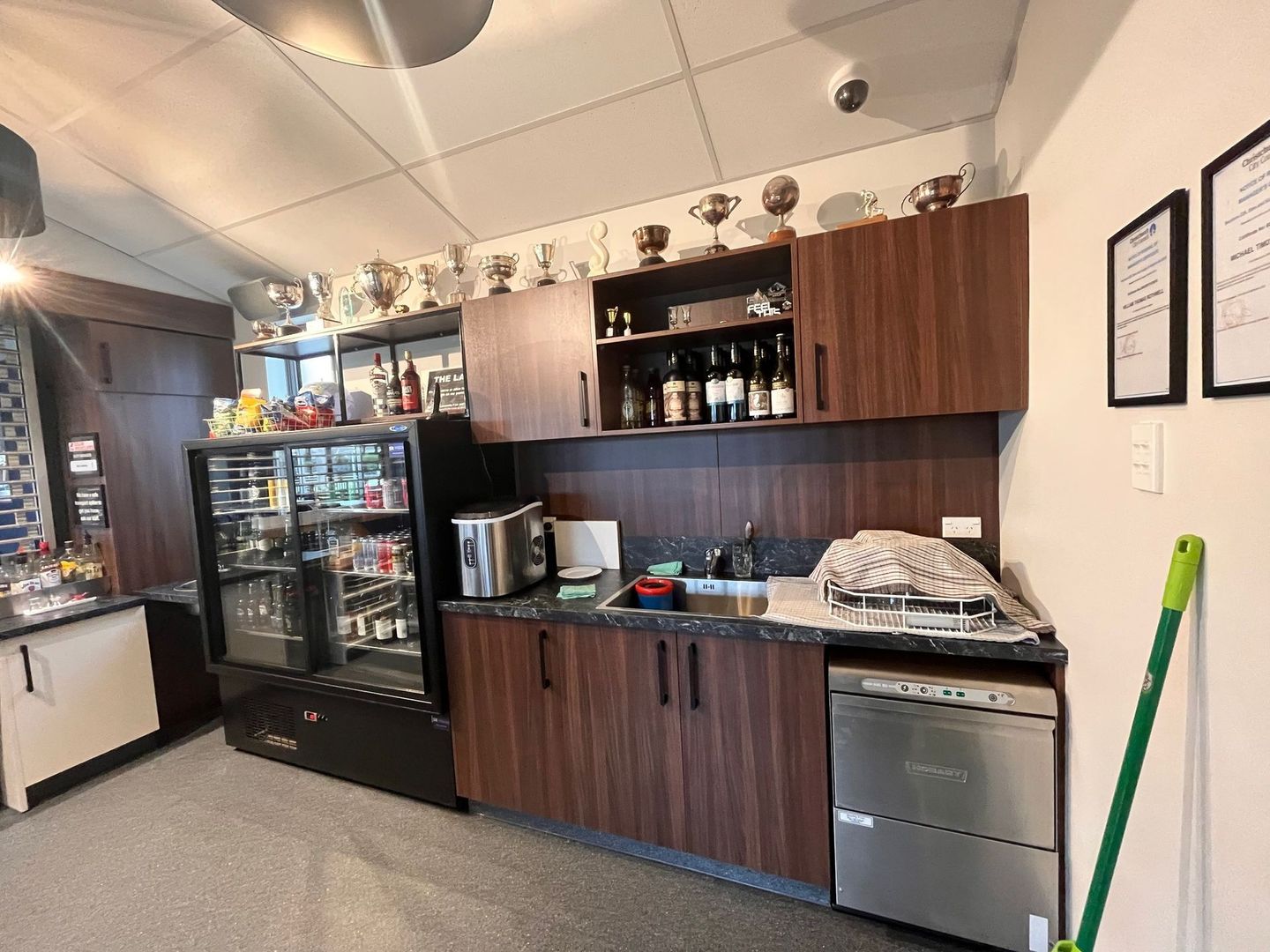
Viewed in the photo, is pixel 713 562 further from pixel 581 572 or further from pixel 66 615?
pixel 66 615

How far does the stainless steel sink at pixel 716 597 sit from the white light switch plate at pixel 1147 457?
3.82ft

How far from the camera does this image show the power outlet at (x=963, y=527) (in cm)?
171

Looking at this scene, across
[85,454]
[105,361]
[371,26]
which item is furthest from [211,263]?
[371,26]

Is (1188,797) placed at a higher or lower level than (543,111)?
lower

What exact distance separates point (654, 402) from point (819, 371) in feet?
2.19

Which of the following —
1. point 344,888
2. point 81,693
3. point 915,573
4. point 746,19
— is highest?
point 746,19

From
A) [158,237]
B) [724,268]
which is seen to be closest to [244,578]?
[158,237]

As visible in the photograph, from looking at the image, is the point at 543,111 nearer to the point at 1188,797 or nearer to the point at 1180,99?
the point at 1180,99

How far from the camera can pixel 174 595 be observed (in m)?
2.40

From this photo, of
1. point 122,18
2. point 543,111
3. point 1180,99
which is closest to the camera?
point 1180,99

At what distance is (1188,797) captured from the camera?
735 mm

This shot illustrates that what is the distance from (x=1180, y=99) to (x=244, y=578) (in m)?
3.44

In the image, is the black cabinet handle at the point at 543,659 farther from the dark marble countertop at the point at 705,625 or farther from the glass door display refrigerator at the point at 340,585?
the glass door display refrigerator at the point at 340,585

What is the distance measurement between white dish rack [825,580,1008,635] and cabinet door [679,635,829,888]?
15 centimetres
